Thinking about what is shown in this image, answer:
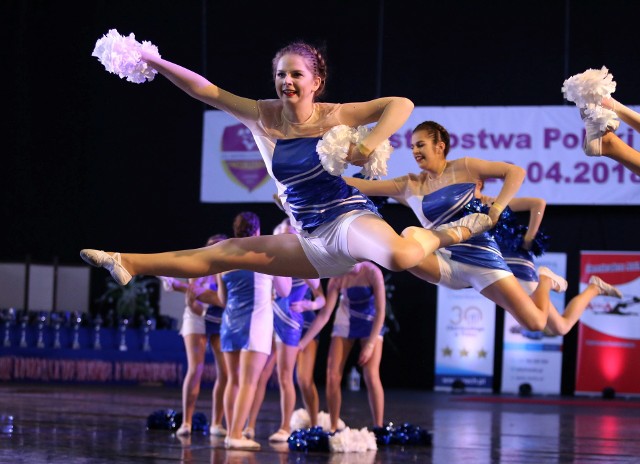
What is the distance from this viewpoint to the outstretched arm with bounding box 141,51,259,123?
426cm

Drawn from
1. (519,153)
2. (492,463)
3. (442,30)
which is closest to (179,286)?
(492,463)

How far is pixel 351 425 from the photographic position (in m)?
7.82

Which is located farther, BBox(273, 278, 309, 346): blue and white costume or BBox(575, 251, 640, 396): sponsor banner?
BBox(575, 251, 640, 396): sponsor banner

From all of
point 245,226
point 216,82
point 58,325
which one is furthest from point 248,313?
point 216,82

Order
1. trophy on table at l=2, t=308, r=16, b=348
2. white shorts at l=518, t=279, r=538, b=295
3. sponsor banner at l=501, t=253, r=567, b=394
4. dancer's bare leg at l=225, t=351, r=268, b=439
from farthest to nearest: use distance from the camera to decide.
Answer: sponsor banner at l=501, t=253, r=567, b=394 → trophy on table at l=2, t=308, r=16, b=348 → dancer's bare leg at l=225, t=351, r=268, b=439 → white shorts at l=518, t=279, r=538, b=295

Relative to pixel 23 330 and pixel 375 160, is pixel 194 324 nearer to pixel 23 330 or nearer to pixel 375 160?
pixel 375 160

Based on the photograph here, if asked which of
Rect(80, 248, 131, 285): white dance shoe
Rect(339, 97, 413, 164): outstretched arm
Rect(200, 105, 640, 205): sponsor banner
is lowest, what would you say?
Rect(80, 248, 131, 285): white dance shoe

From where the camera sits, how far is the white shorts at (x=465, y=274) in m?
5.09

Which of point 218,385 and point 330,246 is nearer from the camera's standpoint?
point 330,246

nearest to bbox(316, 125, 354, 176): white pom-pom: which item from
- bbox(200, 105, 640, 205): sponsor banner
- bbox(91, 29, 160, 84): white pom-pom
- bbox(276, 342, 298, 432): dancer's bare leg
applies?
bbox(91, 29, 160, 84): white pom-pom

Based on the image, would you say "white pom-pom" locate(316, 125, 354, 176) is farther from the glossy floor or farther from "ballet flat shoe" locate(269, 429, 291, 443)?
"ballet flat shoe" locate(269, 429, 291, 443)

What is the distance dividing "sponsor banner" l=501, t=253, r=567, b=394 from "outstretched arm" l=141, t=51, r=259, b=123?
8365 mm

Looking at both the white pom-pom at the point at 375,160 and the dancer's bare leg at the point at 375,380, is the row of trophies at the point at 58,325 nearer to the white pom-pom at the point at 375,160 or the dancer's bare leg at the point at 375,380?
the dancer's bare leg at the point at 375,380

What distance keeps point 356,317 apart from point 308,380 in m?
0.54
